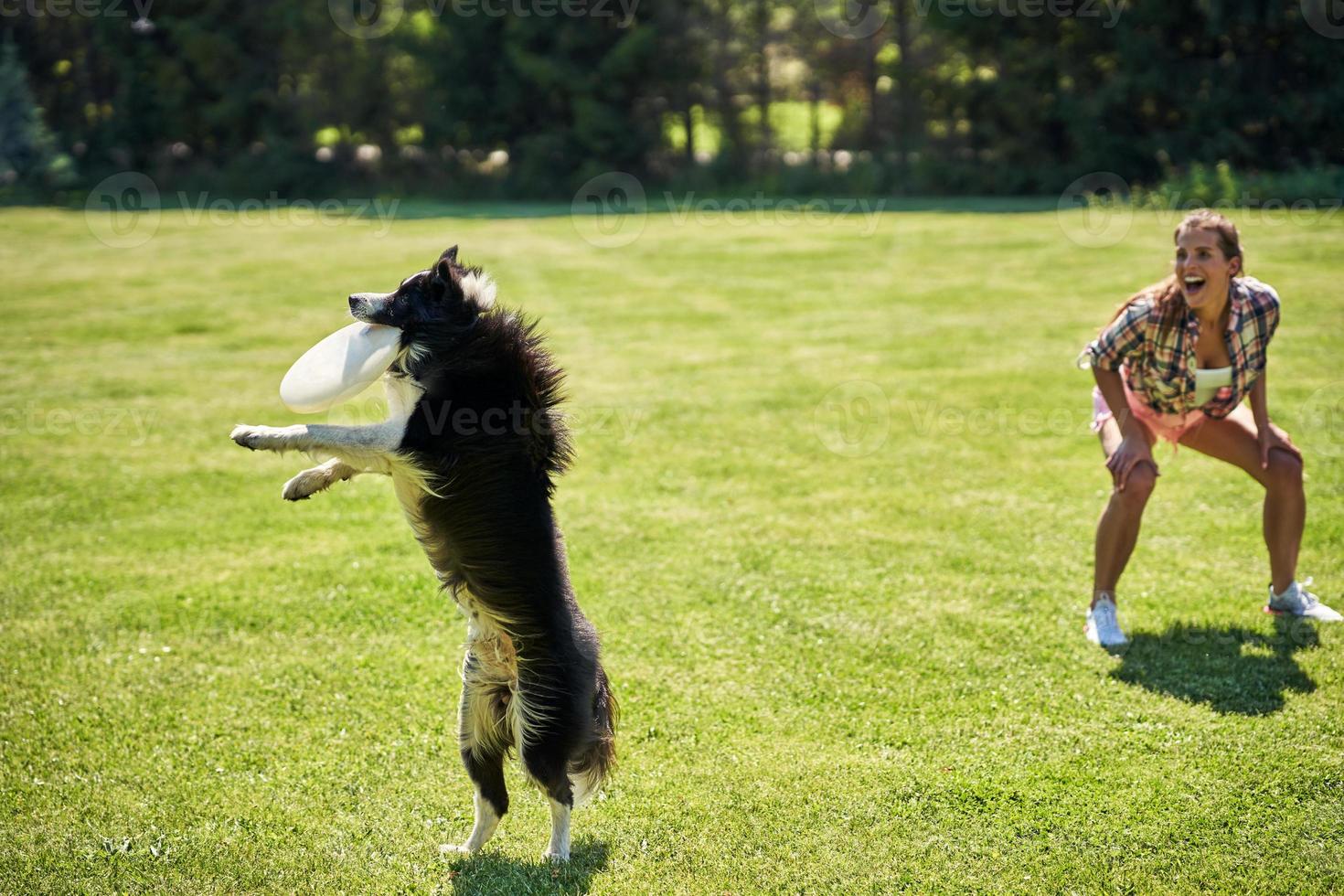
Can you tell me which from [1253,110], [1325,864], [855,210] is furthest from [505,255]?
[1325,864]

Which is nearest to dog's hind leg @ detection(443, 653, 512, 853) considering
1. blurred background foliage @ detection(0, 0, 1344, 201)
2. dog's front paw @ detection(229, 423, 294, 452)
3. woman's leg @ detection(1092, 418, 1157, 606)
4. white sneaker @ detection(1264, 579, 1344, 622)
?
dog's front paw @ detection(229, 423, 294, 452)

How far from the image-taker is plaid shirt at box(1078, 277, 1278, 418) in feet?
19.1

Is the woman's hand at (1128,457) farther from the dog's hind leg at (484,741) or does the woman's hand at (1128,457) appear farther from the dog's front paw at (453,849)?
the dog's front paw at (453,849)

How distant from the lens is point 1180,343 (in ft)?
19.1

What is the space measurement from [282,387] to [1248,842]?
156 inches

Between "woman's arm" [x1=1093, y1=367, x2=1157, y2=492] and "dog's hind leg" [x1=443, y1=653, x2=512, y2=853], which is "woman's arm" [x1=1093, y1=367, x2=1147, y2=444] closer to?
"woman's arm" [x1=1093, y1=367, x2=1157, y2=492]

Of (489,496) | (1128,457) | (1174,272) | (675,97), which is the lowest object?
(1128,457)

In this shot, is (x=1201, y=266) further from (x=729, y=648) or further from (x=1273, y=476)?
(x=729, y=648)

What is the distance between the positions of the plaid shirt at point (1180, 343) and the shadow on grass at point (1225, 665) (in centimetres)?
124

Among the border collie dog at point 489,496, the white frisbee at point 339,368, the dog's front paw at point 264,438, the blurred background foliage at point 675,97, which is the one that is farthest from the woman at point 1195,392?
the blurred background foliage at point 675,97

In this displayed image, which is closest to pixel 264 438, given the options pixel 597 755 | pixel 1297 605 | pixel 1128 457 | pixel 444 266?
pixel 444 266

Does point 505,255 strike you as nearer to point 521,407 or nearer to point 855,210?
point 855,210

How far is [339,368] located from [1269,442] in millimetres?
4903

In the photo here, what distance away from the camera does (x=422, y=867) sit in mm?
4266
